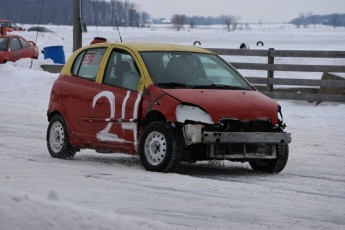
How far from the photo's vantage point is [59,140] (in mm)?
11727

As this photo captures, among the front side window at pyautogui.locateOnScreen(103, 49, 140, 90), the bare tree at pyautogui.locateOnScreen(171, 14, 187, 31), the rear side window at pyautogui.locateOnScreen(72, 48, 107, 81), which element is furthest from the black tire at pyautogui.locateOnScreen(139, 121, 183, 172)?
the bare tree at pyautogui.locateOnScreen(171, 14, 187, 31)

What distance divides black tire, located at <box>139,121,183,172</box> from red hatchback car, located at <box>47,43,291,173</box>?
1cm

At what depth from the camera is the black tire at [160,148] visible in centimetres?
975

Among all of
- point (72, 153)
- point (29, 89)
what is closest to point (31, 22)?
point (29, 89)

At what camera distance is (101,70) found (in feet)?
36.4

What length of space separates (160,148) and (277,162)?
1.47 metres

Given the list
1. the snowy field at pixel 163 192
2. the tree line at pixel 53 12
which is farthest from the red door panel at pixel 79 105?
the tree line at pixel 53 12

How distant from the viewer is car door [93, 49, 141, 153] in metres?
10.4

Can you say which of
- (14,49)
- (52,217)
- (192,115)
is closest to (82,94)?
(192,115)

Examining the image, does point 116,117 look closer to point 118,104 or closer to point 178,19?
point 118,104

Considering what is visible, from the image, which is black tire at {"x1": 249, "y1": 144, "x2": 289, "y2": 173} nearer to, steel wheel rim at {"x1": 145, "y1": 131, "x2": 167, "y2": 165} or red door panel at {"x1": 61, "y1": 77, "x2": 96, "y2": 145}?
steel wheel rim at {"x1": 145, "y1": 131, "x2": 167, "y2": 165}

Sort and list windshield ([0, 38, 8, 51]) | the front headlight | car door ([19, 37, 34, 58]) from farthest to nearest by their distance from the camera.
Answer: car door ([19, 37, 34, 58]) < windshield ([0, 38, 8, 51]) < the front headlight

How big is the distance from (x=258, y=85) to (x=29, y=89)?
588cm

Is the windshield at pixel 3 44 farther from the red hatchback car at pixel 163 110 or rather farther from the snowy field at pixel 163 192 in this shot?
the red hatchback car at pixel 163 110
